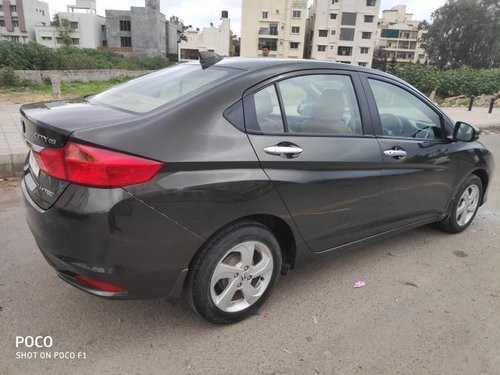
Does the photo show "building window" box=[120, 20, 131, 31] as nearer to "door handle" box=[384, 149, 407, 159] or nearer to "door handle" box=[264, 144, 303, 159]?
"door handle" box=[384, 149, 407, 159]

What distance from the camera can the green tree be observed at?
56062mm

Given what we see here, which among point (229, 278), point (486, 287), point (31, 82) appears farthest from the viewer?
point (31, 82)

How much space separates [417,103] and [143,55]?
6181 centimetres

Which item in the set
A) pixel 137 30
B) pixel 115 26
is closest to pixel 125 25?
pixel 115 26

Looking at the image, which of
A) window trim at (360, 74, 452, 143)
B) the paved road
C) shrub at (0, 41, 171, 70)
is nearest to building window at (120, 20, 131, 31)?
shrub at (0, 41, 171, 70)

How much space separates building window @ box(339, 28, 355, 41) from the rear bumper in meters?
68.0

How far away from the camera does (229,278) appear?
8.17 ft

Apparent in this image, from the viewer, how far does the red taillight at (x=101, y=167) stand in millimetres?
1972

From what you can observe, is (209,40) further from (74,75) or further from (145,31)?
(74,75)

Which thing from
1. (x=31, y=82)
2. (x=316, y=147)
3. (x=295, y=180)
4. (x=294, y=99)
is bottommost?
(x=31, y=82)

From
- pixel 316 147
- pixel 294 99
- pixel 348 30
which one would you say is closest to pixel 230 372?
pixel 316 147

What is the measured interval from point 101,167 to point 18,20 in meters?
80.6

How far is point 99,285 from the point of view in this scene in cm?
212

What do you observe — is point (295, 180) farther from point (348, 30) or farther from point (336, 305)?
point (348, 30)
